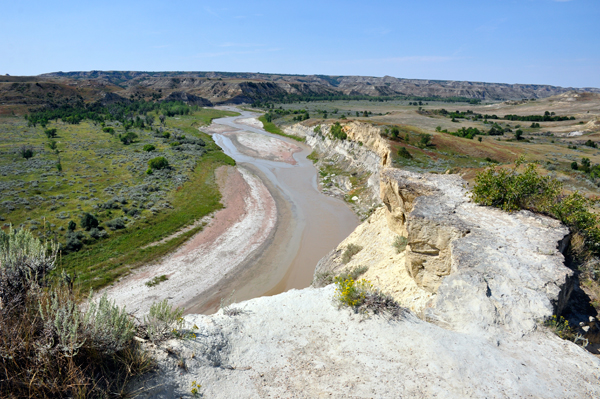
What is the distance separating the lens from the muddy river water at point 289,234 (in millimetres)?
20922

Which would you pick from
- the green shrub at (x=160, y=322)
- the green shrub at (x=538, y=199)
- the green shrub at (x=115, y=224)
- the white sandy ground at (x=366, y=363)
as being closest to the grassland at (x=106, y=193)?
the green shrub at (x=115, y=224)

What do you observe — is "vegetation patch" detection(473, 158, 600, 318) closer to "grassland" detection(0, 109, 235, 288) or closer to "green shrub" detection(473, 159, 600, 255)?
"green shrub" detection(473, 159, 600, 255)

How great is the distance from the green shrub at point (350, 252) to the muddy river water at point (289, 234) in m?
4.09

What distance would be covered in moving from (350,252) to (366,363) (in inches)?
462

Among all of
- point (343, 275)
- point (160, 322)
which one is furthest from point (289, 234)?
point (160, 322)

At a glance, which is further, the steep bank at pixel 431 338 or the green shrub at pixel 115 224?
the green shrub at pixel 115 224

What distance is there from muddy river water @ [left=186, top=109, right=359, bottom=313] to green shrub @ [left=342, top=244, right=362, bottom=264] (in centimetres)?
409

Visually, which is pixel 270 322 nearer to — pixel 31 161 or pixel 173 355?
pixel 173 355

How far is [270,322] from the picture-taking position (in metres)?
9.05

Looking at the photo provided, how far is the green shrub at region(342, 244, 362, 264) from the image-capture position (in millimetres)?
18469

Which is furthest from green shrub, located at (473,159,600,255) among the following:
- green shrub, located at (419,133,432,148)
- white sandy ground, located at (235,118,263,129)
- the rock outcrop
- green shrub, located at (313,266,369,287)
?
white sandy ground, located at (235,118,263,129)

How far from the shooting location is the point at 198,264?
22938mm

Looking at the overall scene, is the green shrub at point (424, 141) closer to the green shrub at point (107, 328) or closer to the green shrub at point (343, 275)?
the green shrub at point (343, 275)

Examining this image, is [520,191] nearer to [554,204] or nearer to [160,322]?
[554,204]
